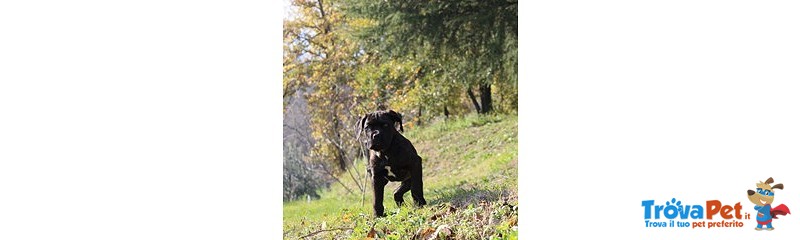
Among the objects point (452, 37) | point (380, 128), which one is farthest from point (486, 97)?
point (380, 128)

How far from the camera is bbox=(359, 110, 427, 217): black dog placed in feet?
15.3

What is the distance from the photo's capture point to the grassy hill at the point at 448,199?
4.50 metres
